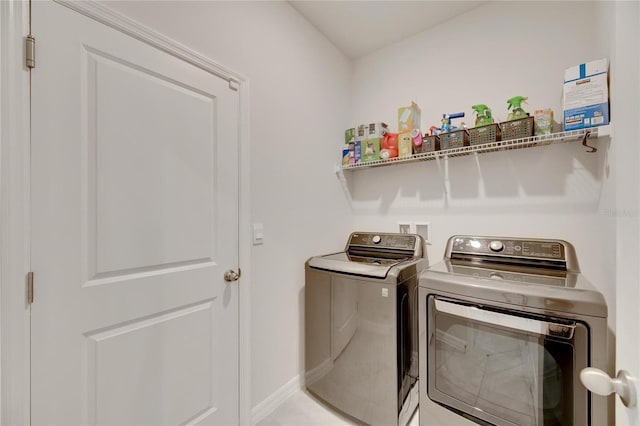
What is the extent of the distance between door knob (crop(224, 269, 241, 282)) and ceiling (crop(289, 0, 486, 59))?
6.24 feet

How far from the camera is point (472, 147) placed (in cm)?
172

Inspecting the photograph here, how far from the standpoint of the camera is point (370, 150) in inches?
86.2

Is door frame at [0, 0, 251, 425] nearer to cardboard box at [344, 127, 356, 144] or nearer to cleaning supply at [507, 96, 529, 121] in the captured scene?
cardboard box at [344, 127, 356, 144]

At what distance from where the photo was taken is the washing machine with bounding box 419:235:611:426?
1057 mm

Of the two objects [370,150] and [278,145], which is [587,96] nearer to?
[370,150]

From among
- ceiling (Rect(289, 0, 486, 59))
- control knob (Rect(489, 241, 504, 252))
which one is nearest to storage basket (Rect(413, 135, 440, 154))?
control knob (Rect(489, 241, 504, 252))

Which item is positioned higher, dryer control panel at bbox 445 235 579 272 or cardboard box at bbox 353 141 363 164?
cardboard box at bbox 353 141 363 164

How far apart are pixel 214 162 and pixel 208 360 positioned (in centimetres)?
106

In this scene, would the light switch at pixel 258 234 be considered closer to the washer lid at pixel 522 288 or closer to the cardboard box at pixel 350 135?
the washer lid at pixel 522 288

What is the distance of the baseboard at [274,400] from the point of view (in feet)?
5.44

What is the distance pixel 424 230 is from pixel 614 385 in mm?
1706

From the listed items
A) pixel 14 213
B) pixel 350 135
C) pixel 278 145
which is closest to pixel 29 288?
pixel 14 213

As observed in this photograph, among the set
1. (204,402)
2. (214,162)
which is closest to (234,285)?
(204,402)

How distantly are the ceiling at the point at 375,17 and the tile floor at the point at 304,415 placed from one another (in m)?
2.80
